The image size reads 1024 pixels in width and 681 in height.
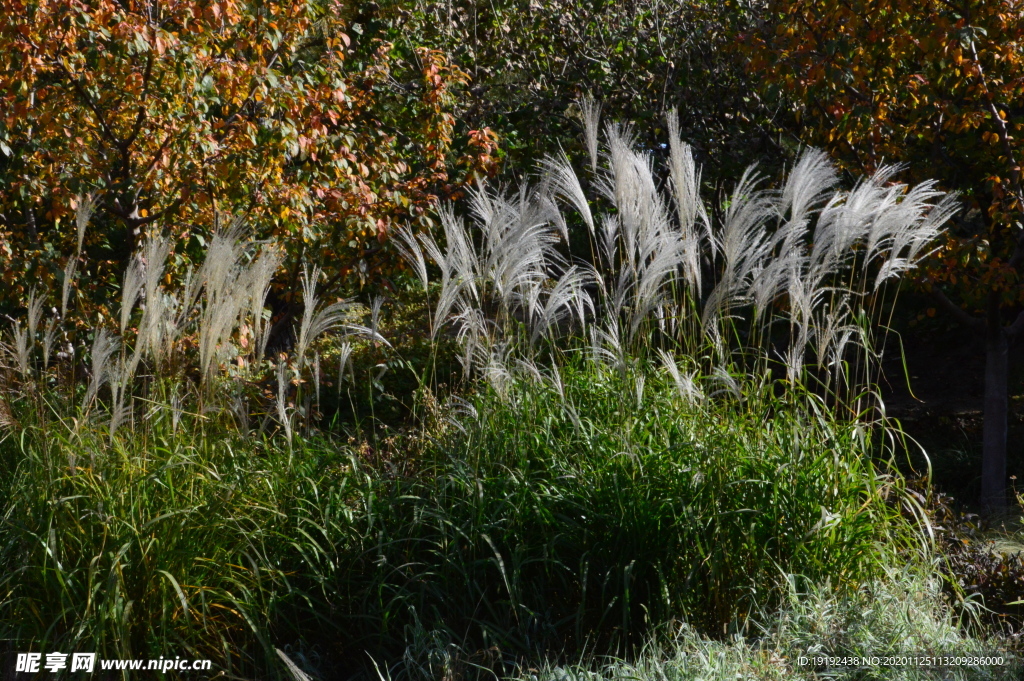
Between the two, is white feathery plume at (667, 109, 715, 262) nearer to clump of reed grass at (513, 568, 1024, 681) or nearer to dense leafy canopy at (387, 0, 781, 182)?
clump of reed grass at (513, 568, 1024, 681)

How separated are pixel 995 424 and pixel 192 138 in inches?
231

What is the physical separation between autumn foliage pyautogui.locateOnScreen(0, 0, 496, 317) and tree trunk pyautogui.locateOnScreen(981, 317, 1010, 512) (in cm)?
398

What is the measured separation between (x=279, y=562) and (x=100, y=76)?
3.65 metres

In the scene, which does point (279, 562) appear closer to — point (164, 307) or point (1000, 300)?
point (164, 307)

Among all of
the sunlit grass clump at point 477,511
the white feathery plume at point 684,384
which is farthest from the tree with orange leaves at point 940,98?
the white feathery plume at point 684,384

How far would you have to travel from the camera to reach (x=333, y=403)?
366 inches

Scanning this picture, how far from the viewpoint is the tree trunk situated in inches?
259

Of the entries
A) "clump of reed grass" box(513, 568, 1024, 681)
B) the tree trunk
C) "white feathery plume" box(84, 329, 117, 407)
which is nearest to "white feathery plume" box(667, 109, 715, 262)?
"clump of reed grass" box(513, 568, 1024, 681)

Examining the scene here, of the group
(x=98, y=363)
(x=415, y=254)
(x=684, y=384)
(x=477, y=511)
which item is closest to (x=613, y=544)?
(x=477, y=511)

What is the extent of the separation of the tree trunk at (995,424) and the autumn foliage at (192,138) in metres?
3.98

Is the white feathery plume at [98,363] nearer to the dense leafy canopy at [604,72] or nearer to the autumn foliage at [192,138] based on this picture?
the autumn foliage at [192,138]

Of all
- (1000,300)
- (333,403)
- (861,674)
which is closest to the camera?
(861,674)

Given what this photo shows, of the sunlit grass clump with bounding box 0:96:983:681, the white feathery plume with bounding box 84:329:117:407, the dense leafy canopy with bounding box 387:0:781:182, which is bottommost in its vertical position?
the sunlit grass clump with bounding box 0:96:983:681

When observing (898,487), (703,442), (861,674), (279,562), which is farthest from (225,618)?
(898,487)
